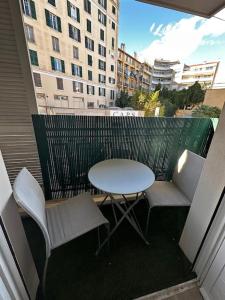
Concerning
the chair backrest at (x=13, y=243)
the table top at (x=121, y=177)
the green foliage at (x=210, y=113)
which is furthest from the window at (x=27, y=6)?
the green foliage at (x=210, y=113)

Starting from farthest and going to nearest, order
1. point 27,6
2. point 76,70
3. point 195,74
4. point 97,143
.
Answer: point 195,74 → point 76,70 → point 27,6 → point 97,143

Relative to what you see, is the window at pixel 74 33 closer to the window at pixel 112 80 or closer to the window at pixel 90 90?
the window at pixel 90 90

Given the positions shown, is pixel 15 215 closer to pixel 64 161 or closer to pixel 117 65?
pixel 64 161

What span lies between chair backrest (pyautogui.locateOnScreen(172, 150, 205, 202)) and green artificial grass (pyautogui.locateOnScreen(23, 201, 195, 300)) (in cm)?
48

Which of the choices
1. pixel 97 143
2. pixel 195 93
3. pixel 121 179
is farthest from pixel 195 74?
pixel 121 179

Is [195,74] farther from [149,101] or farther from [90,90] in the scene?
[90,90]

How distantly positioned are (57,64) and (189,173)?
8198mm

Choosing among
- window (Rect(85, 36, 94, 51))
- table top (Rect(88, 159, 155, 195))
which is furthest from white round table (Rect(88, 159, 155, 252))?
window (Rect(85, 36, 94, 51))

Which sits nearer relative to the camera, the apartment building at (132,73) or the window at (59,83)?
the apartment building at (132,73)

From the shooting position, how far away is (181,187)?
1.53m

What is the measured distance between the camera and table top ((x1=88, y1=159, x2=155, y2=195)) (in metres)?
1.14

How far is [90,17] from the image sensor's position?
21.3ft

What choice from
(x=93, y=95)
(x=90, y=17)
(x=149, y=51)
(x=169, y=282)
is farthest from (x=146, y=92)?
(x=169, y=282)

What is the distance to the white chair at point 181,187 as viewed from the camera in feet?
4.47
